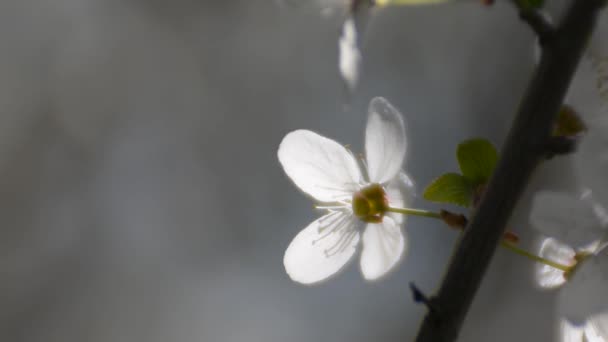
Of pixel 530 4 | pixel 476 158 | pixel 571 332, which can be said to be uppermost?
pixel 530 4

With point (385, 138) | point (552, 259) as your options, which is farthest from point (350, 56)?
point (552, 259)

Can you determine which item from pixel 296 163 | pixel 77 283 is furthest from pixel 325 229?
pixel 77 283

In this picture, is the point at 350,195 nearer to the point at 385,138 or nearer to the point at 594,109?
the point at 385,138

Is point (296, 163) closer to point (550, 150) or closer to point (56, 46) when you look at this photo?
point (550, 150)

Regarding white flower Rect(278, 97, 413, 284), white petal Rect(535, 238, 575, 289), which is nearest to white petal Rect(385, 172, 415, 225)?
white flower Rect(278, 97, 413, 284)

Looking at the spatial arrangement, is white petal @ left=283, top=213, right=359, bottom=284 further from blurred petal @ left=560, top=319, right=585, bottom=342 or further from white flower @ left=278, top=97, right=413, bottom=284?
blurred petal @ left=560, top=319, right=585, bottom=342

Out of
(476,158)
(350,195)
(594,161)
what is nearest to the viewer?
(594,161)
